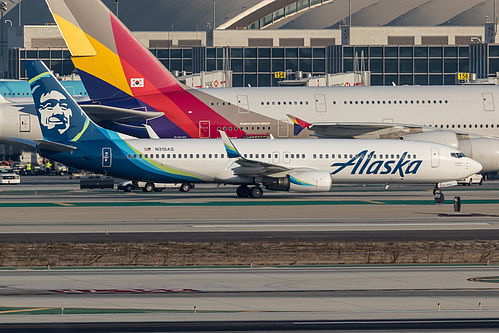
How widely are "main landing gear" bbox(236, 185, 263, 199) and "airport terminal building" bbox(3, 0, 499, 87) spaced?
71.5m

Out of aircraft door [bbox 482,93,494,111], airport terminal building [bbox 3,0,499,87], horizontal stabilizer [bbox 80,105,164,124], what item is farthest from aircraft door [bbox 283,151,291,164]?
airport terminal building [bbox 3,0,499,87]

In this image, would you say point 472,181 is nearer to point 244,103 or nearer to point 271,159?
point 244,103

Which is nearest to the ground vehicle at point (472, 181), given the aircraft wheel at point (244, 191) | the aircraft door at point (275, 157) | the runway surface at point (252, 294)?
the aircraft door at point (275, 157)

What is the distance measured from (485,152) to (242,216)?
24273mm

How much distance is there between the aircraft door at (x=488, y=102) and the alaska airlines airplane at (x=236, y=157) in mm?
10633

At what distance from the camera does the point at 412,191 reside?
64.9m

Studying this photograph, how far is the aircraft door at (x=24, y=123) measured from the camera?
267ft

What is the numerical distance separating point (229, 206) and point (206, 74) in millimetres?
63836

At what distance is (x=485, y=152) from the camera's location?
6450 centimetres

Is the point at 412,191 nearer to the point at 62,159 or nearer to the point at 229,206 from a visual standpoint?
the point at 229,206

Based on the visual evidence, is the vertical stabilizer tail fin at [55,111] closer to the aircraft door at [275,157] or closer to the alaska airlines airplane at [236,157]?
the alaska airlines airplane at [236,157]

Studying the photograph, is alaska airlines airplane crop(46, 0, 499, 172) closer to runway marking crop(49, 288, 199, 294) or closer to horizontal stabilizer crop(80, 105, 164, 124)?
horizontal stabilizer crop(80, 105, 164, 124)

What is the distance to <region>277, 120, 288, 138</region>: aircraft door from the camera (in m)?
68.7

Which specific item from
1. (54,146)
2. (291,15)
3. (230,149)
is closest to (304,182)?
(230,149)
